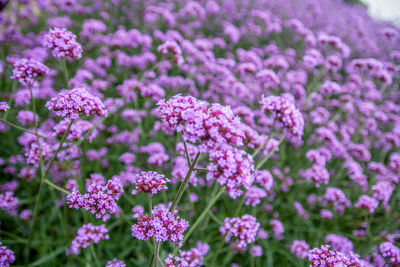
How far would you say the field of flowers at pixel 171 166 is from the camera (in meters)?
1.27

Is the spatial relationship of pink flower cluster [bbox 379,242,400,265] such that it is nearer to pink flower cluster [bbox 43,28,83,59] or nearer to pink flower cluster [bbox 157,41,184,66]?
pink flower cluster [bbox 157,41,184,66]

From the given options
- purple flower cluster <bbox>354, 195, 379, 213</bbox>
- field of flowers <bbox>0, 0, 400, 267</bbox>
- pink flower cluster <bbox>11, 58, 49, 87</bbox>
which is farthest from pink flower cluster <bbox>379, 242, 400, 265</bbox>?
pink flower cluster <bbox>11, 58, 49, 87</bbox>

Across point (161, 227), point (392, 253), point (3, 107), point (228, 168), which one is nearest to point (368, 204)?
point (392, 253)

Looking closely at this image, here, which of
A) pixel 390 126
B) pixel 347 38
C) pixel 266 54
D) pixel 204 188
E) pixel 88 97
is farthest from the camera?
pixel 347 38

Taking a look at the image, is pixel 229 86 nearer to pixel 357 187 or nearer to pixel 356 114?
pixel 357 187

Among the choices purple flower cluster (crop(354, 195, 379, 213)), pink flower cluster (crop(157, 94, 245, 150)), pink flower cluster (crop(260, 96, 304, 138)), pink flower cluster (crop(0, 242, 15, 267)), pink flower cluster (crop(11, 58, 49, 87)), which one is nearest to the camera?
pink flower cluster (crop(157, 94, 245, 150))

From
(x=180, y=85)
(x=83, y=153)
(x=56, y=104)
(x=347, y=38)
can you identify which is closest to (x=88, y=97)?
(x=56, y=104)

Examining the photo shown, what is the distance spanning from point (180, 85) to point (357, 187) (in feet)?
10.6

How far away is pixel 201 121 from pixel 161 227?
0.50 m

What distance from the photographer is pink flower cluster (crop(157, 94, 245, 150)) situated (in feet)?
3.61

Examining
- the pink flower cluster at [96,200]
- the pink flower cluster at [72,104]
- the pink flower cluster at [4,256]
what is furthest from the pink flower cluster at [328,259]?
the pink flower cluster at [4,256]

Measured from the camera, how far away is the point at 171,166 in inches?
116

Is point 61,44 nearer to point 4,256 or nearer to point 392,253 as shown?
point 4,256

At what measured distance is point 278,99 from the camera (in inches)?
71.2
